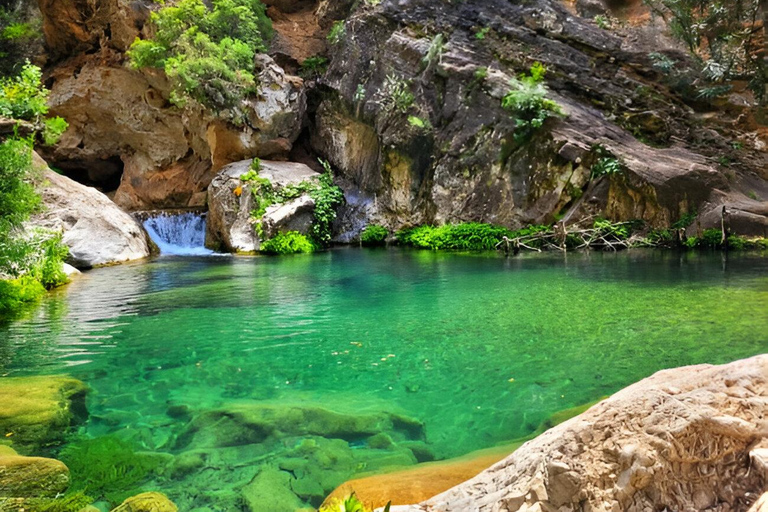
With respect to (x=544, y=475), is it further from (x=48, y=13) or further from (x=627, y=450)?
(x=48, y=13)

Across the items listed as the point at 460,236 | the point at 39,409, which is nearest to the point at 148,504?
the point at 39,409

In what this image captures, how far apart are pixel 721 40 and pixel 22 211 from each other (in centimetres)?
2373

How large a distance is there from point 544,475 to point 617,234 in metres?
17.3

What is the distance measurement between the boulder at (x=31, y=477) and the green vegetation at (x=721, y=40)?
63.7 feet

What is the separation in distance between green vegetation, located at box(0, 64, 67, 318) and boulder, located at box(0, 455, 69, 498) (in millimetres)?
6435

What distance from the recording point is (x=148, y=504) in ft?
8.96

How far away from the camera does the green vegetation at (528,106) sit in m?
19.1

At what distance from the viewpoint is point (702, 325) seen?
6.25m

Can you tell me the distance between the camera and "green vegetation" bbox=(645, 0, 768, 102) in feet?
54.9

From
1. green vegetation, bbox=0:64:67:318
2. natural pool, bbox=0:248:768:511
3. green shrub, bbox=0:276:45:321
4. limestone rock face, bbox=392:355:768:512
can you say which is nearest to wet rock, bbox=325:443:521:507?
natural pool, bbox=0:248:768:511

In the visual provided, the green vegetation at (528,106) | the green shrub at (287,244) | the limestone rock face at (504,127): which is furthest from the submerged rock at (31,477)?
the green vegetation at (528,106)

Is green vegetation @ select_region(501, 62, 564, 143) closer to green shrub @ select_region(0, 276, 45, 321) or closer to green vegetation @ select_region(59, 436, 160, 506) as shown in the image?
green shrub @ select_region(0, 276, 45, 321)

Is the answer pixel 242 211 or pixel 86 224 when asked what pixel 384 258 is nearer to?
pixel 242 211

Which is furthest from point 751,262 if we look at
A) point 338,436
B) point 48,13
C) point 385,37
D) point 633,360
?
point 48,13
